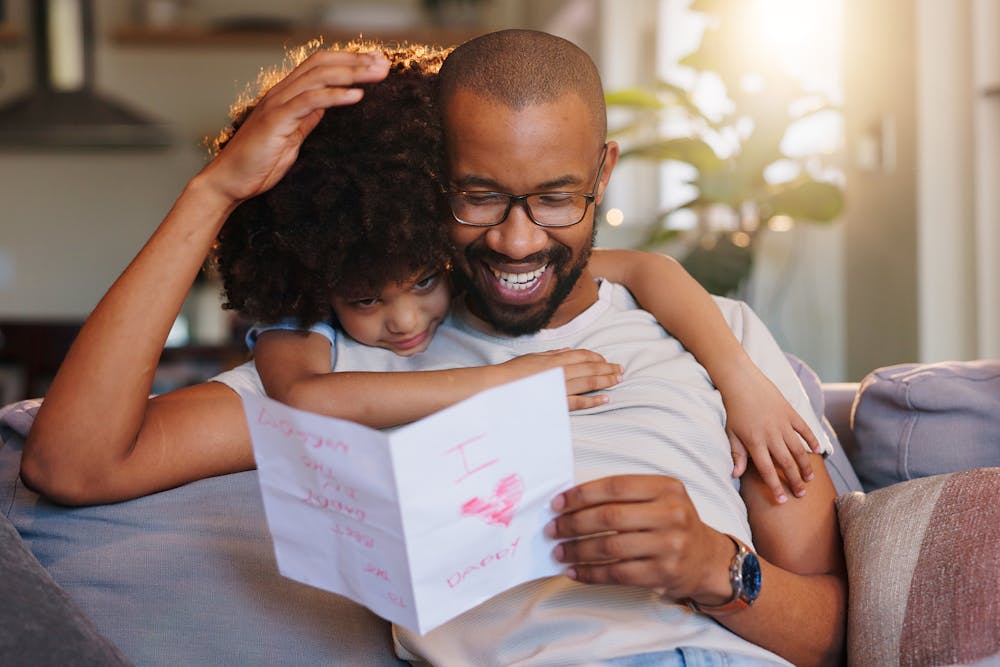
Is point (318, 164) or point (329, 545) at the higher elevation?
point (318, 164)

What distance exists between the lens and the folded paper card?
0.89 m

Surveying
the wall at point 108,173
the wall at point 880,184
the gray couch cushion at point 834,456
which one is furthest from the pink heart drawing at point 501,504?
the wall at point 108,173

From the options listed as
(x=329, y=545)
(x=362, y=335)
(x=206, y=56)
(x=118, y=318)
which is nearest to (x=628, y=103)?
(x=362, y=335)

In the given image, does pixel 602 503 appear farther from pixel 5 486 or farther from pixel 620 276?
pixel 5 486

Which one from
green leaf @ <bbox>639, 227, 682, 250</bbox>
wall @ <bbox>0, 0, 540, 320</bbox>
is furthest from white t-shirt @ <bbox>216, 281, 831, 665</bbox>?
wall @ <bbox>0, 0, 540, 320</bbox>

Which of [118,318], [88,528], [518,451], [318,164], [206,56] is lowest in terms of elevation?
[88,528]

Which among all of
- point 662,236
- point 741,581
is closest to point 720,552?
point 741,581

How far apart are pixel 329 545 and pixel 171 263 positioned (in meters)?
0.41

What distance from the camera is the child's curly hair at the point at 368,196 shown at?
4.13ft

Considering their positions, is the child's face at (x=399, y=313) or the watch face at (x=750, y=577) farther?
the child's face at (x=399, y=313)

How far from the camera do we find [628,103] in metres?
3.14

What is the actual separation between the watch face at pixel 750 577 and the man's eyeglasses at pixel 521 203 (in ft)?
1.40

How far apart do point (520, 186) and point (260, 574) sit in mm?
547

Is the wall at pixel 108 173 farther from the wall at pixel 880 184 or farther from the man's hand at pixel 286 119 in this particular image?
the man's hand at pixel 286 119
